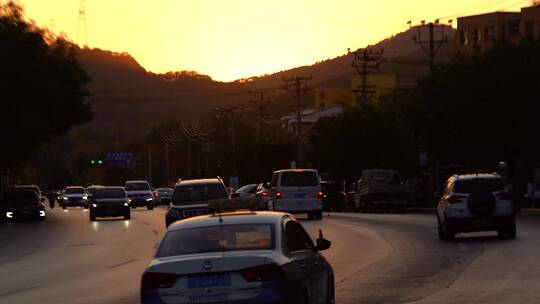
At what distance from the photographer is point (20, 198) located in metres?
62.5

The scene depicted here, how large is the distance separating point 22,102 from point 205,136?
350 ft

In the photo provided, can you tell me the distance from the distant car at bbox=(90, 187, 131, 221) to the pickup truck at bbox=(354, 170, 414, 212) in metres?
14.5

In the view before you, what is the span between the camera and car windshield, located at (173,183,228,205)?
3694cm

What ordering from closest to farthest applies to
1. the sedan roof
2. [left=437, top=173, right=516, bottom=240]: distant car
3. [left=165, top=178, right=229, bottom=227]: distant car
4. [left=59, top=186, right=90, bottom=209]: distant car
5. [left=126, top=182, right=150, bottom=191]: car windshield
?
the sedan roof
[left=437, top=173, right=516, bottom=240]: distant car
[left=165, top=178, right=229, bottom=227]: distant car
[left=126, top=182, right=150, bottom=191]: car windshield
[left=59, top=186, right=90, bottom=209]: distant car

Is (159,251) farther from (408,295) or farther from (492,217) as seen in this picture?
(492,217)

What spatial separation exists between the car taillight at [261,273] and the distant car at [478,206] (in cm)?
2053

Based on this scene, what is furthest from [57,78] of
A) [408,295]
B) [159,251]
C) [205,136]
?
[205,136]

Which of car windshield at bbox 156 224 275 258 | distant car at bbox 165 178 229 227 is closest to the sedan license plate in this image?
car windshield at bbox 156 224 275 258

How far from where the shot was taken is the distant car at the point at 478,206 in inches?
1265

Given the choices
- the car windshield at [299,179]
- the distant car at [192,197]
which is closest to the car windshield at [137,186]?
the car windshield at [299,179]

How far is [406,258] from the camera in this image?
27141mm

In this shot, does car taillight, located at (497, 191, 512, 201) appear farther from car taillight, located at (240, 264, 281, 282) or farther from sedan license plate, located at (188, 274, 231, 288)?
sedan license plate, located at (188, 274, 231, 288)

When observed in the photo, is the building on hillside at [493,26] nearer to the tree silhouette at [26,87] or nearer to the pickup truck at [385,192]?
the pickup truck at [385,192]

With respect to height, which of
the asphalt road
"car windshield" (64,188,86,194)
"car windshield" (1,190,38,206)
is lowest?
the asphalt road
